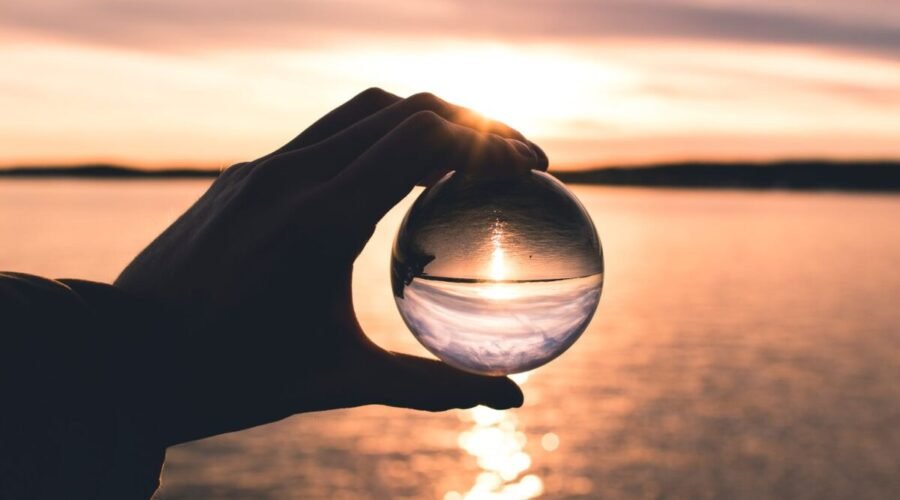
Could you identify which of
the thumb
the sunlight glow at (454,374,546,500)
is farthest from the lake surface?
the thumb

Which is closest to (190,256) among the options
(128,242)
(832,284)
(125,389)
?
(125,389)

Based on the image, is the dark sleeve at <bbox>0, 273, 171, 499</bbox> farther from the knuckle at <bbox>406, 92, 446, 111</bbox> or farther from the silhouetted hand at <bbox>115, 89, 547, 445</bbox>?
the knuckle at <bbox>406, 92, 446, 111</bbox>

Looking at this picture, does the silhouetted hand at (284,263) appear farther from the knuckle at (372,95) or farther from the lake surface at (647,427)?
the lake surface at (647,427)

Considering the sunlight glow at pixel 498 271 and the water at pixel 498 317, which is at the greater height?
the sunlight glow at pixel 498 271

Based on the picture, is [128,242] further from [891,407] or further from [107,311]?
[107,311]

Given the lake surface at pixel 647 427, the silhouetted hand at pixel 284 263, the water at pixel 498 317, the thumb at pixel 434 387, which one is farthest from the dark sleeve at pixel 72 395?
the lake surface at pixel 647 427

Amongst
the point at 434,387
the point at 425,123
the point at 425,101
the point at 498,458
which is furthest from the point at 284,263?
the point at 498,458

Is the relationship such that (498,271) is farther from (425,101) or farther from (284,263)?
(284,263)

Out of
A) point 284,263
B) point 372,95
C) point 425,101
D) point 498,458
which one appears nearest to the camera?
point 284,263
